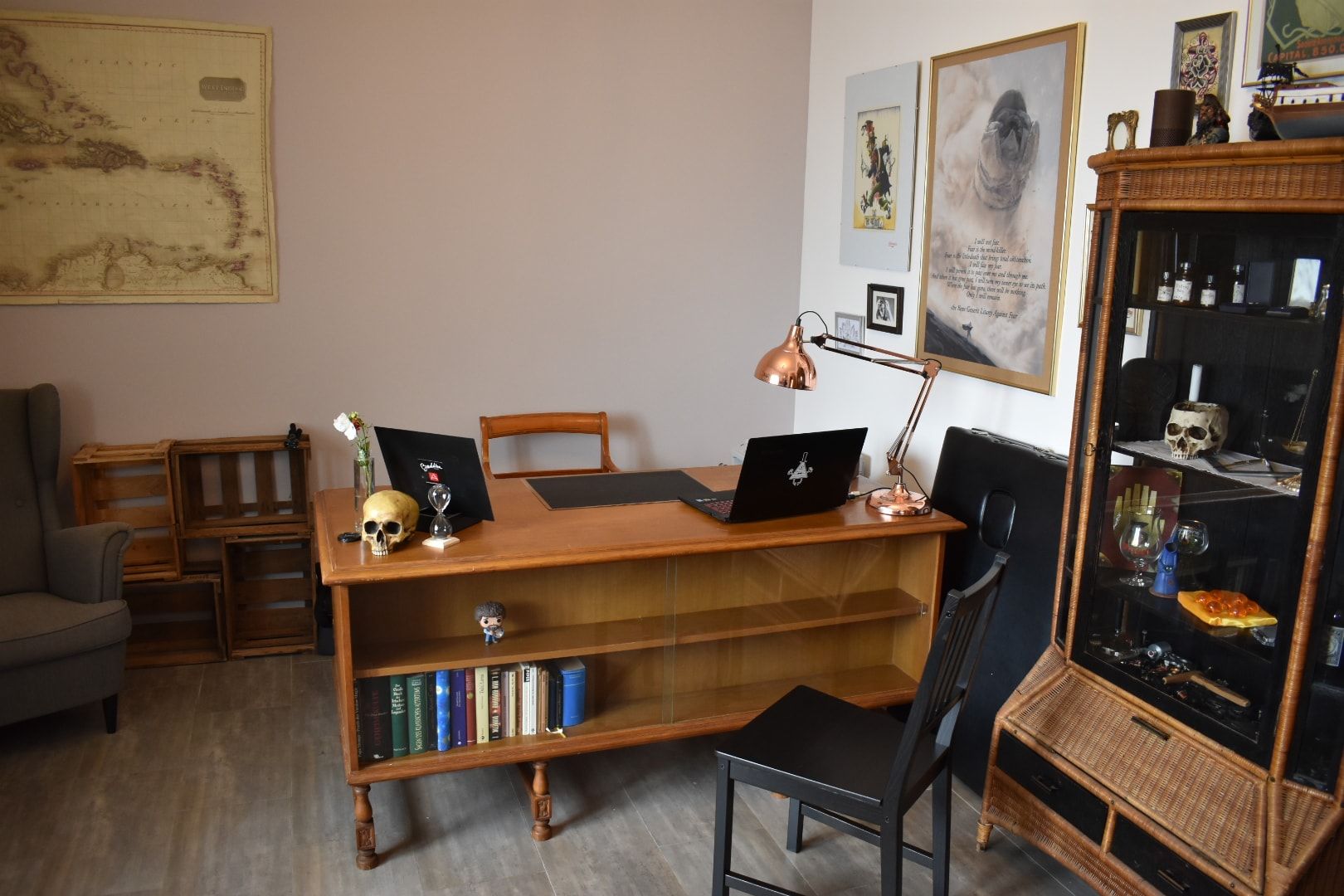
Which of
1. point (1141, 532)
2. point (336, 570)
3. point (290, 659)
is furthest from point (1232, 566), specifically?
point (290, 659)

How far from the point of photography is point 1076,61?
3031mm

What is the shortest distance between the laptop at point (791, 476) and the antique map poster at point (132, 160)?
6.75 ft

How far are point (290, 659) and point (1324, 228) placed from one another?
3573 millimetres

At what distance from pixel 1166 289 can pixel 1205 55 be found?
67 cm

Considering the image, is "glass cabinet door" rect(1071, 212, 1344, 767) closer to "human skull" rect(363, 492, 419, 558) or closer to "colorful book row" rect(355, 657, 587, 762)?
"colorful book row" rect(355, 657, 587, 762)

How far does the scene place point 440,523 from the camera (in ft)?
9.30

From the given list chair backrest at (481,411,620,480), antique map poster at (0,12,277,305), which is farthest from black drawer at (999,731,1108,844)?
antique map poster at (0,12,277,305)

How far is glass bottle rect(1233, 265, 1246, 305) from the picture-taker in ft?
7.31

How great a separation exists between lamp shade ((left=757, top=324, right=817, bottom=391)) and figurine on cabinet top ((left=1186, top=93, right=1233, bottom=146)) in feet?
3.61

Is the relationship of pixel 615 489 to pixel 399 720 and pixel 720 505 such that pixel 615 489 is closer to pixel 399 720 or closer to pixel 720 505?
pixel 720 505

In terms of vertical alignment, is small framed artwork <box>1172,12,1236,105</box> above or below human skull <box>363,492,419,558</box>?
above

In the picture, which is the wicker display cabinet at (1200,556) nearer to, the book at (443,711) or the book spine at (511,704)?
the book spine at (511,704)

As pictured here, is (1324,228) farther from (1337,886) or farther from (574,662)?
(574,662)

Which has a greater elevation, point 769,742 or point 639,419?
point 639,419
